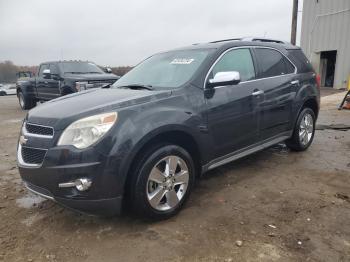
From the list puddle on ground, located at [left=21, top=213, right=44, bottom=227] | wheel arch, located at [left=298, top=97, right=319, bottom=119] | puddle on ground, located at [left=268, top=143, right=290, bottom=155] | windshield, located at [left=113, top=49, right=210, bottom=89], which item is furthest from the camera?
puddle on ground, located at [left=268, top=143, right=290, bottom=155]

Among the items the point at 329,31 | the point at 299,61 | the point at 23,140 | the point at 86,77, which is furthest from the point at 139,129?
the point at 329,31

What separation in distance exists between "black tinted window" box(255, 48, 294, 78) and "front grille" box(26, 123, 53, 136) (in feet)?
9.06

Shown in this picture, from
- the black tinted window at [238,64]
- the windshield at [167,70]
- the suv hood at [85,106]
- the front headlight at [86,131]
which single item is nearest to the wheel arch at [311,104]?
the black tinted window at [238,64]

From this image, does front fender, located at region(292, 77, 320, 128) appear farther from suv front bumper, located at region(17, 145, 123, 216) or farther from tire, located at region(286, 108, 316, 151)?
suv front bumper, located at region(17, 145, 123, 216)

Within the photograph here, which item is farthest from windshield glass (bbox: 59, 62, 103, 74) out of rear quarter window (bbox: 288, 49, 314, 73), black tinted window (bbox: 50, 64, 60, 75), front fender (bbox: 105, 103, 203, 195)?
front fender (bbox: 105, 103, 203, 195)

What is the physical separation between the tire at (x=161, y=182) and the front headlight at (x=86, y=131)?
46 centimetres

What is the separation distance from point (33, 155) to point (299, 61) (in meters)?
4.13

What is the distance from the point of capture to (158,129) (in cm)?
311

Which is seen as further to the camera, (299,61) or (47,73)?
(47,73)

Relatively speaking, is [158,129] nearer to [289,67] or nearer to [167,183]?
[167,183]

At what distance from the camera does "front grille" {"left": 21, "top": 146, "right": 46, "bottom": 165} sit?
297cm

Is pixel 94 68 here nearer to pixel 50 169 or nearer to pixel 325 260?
pixel 50 169

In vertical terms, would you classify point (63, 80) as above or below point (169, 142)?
above

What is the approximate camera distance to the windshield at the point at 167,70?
3.79 meters
